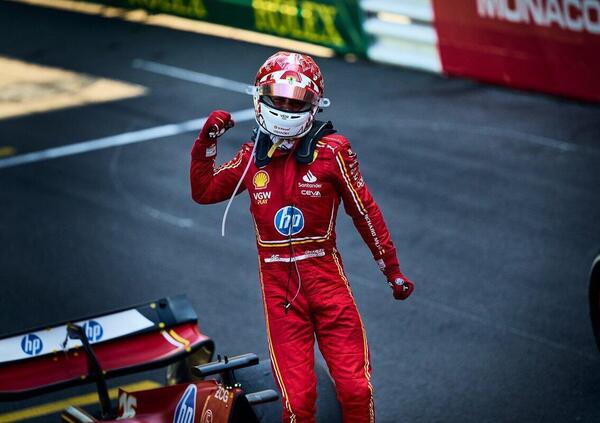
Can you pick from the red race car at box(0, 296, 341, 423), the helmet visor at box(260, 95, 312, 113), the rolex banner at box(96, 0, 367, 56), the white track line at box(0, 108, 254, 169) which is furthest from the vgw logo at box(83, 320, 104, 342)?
the rolex banner at box(96, 0, 367, 56)

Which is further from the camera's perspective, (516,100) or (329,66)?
(329,66)

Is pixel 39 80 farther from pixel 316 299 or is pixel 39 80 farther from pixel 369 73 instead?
pixel 316 299

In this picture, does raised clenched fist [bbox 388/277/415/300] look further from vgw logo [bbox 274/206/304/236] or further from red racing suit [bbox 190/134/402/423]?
vgw logo [bbox 274/206/304/236]

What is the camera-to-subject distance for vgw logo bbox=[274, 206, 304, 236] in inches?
222

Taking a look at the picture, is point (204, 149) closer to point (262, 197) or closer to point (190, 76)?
point (262, 197)

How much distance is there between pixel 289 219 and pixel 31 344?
5.91ft

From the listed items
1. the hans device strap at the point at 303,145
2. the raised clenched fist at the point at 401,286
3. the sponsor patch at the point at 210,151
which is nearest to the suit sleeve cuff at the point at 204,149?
the sponsor patch at the point at 210,151

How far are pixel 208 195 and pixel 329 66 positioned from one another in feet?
29.1

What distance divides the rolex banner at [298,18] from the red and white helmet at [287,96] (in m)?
9.19

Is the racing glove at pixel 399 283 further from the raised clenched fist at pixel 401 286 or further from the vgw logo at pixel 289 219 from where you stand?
the vgw logo at pixel 289 219

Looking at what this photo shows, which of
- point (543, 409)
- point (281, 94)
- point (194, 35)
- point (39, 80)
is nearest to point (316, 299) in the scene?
point (281, 94)

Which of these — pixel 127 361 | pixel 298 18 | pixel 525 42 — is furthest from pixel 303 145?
pixel 298 18

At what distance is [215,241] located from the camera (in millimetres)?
9656

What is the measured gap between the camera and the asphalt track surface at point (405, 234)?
7.47 m
